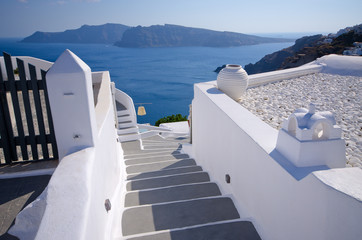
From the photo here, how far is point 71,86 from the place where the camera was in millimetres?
2486

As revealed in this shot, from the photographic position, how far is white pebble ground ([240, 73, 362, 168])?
396cm

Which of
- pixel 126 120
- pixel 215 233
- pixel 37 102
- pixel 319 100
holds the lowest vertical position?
pixel 126 120

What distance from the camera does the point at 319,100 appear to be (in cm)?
586

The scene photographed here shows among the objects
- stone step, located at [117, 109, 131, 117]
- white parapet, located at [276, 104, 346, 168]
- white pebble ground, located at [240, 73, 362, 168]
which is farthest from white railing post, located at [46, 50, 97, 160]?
stone step, located at [117, 109, 131, 117]

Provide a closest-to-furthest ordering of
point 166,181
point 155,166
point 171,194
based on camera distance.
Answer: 1. point 171,194
2. point 166,181
3. point 155,166

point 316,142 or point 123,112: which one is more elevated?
point 316,142

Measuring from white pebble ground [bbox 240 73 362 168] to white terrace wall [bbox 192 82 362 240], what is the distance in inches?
39.7

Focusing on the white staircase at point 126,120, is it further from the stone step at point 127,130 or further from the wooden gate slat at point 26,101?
the wooden gate slat at point 26,101

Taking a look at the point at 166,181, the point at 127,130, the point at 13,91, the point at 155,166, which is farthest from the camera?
the point at 127,130

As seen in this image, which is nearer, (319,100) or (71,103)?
(71,103)

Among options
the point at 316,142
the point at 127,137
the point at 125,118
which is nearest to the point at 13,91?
the point at 316,142

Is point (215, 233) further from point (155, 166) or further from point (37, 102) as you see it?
point (155, 166)

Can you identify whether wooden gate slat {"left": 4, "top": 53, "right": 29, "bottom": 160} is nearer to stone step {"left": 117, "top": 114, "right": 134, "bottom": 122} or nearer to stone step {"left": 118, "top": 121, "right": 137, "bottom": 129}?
stone step {"left": 118, "top": 121, "right": 137, "bottom": 129}

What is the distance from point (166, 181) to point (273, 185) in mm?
2563
